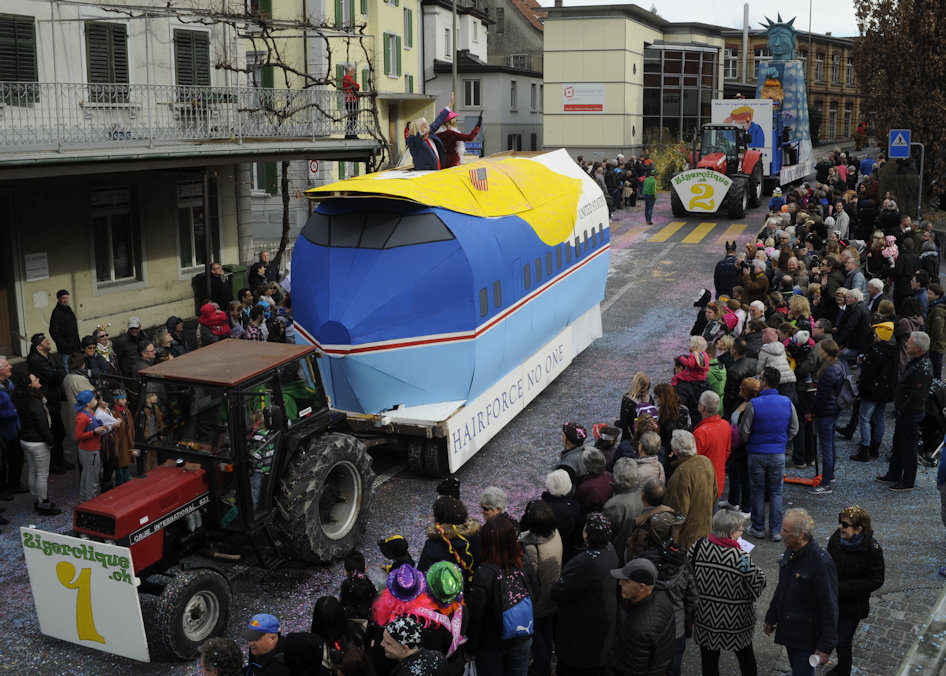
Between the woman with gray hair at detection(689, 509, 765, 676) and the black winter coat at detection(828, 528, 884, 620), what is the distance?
0.72 m

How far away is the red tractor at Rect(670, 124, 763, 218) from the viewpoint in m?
30.6

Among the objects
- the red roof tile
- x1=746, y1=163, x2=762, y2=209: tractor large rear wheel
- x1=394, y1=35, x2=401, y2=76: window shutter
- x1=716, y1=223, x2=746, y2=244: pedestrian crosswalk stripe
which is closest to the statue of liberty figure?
x1=746, y1=163, x2=762, y2=209: tractor large rear wheel

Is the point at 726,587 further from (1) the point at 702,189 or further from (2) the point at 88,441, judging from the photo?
(1) the point at 702,189

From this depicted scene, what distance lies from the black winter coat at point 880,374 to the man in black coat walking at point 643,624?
6857 mm

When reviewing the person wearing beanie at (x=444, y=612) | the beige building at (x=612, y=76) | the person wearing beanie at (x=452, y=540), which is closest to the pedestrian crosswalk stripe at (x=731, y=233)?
the beige building at (x=612, y=76)

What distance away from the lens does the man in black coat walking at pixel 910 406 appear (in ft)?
35.8

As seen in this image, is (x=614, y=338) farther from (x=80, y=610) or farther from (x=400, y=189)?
(x=80, y=610)

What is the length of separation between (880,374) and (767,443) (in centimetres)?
295

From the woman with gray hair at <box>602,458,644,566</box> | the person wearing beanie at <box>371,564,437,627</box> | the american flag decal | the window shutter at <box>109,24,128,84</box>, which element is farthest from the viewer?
the window shutter at <box>109,24,128,84</box>

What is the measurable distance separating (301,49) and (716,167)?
48.3 ft

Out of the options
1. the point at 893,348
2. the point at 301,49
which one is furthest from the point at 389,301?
the point at 301,49

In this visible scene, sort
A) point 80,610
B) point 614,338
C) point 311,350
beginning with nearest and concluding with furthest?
point 80,610
point 311,350
point 614,338

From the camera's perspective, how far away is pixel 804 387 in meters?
11.7

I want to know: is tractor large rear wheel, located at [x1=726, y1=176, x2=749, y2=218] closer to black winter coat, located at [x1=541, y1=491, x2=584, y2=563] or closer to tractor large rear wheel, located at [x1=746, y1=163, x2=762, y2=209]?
tractor large rear wheel, located at [x1=746, y1=163, x2=762, y2=209]
